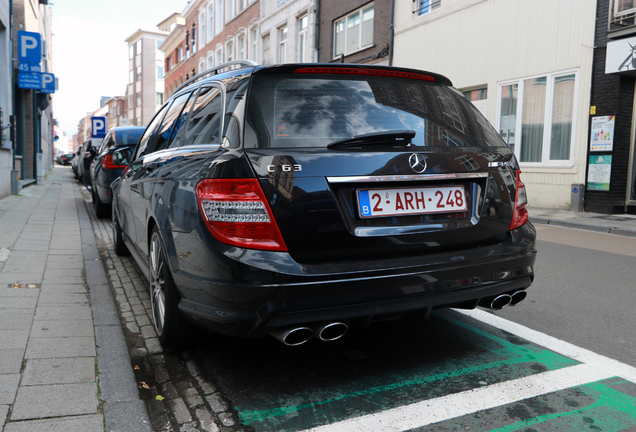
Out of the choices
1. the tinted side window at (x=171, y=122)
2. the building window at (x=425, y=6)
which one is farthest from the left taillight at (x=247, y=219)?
the building window at (x=425, y=6)

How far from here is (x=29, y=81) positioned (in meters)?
17.0

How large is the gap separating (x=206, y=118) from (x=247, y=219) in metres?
1.04

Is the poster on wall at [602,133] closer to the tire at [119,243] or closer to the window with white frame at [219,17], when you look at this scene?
the tire at [119,243]

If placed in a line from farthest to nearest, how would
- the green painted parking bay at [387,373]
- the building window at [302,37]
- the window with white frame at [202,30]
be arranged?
the window with white frame at [202,30], the building window at [302,37], the green painted parking bay at [387,373]

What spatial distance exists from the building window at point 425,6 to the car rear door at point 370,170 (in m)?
16.0

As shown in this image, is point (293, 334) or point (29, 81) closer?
point (293, 334)

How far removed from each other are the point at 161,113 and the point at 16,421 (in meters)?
3.11

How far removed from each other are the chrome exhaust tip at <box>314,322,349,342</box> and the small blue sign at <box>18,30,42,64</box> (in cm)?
1694

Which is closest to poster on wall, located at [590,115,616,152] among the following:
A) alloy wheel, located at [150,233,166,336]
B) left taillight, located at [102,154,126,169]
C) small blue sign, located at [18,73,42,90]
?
left taillight, located at [102,154,126,169]

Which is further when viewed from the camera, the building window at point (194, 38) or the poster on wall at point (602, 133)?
the building window at point (194, 38)

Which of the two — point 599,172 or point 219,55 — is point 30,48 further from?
point 219,55

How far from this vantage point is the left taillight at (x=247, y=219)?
8.26 feet

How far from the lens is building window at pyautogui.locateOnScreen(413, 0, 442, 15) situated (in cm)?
1772

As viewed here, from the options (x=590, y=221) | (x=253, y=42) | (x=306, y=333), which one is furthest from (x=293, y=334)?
(x=253, y=42)
